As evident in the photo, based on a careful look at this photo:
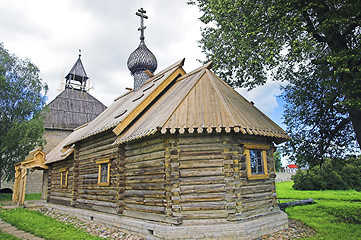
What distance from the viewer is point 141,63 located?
645 inches

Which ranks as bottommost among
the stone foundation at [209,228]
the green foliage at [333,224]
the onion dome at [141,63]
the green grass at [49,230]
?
the green grass at [49,230]

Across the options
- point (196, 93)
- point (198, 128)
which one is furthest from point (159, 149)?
point (196, 93)

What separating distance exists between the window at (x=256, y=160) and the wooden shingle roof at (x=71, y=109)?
2514cm

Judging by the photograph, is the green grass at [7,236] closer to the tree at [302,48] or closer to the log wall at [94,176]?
the log wall at [94,176]

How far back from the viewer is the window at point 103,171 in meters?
10.7

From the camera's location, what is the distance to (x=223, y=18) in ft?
34.9

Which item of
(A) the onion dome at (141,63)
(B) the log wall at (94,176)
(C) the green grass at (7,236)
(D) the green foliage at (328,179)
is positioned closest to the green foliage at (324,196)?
(D) the green foliage at (328,179)

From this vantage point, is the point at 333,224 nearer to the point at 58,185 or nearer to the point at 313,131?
the point at 313,131

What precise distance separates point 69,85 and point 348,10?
117 ft

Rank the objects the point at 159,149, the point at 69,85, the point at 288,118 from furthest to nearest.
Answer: the point at 69,85
the point at 288,118
the point at 159,149

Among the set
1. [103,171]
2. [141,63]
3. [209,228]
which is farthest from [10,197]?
[209,228]

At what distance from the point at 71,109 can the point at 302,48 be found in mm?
29373

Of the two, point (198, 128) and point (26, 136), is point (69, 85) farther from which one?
point (198, 128)

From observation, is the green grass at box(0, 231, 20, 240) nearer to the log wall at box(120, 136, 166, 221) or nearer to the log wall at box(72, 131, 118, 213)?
the log wall at box(72, 131, 118, 213)
